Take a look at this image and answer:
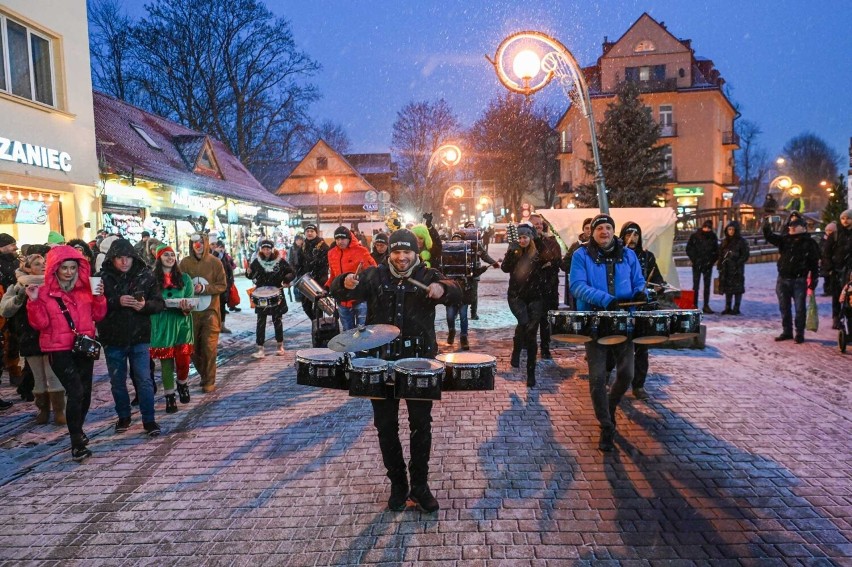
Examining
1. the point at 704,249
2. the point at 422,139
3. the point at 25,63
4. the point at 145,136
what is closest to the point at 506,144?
the point at 422,139

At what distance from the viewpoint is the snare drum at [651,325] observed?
4703 mm

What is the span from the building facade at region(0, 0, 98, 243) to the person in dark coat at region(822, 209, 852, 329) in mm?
14724

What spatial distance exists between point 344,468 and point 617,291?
8.69 feet

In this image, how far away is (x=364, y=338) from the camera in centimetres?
380

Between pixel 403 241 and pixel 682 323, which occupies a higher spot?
pixel 403 241

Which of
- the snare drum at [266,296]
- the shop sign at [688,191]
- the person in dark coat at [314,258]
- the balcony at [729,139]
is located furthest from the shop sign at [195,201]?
the balcony at [729,139]

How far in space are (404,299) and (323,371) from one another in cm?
72

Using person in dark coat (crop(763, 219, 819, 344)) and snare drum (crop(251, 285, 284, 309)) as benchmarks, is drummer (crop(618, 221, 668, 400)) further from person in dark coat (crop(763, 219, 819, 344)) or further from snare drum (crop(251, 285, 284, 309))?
snare drum (crop(251, 285, 284, 309))

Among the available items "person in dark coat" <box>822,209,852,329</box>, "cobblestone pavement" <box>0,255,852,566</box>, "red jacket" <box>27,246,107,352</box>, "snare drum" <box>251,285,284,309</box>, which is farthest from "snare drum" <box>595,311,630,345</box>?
"person in dark coat" <box>822,209,852,329</box>

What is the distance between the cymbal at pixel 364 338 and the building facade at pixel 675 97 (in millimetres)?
46175

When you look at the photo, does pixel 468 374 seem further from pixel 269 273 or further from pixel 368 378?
pixel 269 273

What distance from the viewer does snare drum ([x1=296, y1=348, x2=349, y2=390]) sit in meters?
3.96

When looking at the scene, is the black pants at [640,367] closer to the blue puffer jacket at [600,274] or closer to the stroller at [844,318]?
the blue puffer jacket at [600,274]

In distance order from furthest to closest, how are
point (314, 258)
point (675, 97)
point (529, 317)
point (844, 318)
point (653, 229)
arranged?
point (675, 97)
point (653, 229)
point (314, 258)
point (844, 318)
point (529, 317)
